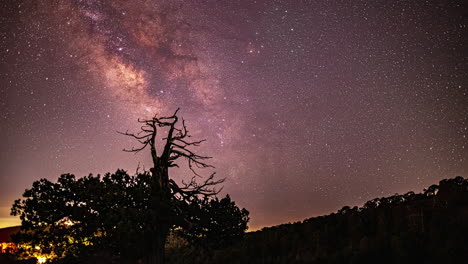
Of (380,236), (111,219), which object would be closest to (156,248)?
(111,219)

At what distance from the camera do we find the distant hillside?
12.0 m

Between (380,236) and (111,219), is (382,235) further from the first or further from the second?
(111,219)

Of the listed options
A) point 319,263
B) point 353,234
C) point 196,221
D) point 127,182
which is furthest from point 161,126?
point 353,234

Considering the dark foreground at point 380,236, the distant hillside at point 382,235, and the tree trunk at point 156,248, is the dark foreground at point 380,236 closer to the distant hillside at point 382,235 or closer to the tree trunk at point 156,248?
the distant hillside at point 382,235

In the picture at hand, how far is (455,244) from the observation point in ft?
36.7

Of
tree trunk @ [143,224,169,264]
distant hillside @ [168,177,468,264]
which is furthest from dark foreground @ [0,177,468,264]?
tree trunk @ [143,224,169,264]

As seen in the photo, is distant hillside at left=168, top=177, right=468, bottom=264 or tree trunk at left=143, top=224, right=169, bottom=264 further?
tree trunk at left=143, top=224, right=169, bottom=264

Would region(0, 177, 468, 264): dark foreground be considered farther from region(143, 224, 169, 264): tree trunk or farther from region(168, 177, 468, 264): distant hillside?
region(143, 224, 169, 264): tree trunk

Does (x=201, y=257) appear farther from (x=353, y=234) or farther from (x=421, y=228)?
(x=421, y=228)

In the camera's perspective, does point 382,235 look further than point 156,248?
Yes

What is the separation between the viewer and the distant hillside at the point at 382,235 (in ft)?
39.5

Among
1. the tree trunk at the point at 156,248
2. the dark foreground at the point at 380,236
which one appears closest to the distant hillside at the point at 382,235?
the dark foreground at the point at 380,236

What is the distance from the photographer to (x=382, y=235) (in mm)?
14188

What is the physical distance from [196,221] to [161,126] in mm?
4616
